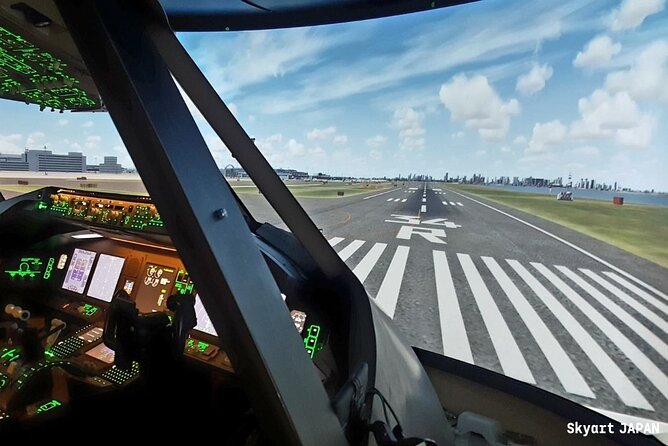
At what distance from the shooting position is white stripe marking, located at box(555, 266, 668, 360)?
4.35 feet

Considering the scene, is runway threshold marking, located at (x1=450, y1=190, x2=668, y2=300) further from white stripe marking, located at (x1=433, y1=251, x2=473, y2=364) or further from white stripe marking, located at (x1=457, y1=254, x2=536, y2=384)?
white stripe marking, located at (x1=433, y1=251, x2=473, y2=364)

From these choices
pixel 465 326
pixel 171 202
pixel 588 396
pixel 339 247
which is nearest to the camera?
pixel 171 202

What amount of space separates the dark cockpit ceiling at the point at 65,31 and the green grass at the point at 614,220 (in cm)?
119

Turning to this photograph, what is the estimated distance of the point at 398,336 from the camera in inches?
48.8

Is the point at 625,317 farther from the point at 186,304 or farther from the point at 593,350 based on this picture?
the point at 186,304

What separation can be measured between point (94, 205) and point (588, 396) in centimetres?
287

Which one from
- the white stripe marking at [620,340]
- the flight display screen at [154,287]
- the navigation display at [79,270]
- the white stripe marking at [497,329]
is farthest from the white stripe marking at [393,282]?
the navigation display at [79,270]

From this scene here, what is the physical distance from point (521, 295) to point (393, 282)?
0.65 metres

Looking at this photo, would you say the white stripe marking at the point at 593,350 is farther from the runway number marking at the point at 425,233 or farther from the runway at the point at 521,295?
the runway number marking at the point at 425,233

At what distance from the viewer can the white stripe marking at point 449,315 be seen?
1.58m

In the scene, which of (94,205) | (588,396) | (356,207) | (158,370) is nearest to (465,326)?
(588,396)

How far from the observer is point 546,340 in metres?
1.51

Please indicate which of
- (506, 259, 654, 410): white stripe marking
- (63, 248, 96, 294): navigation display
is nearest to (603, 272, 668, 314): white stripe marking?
(506, 259, 654, 410): white stripe marking

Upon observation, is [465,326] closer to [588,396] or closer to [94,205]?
[588,396]
